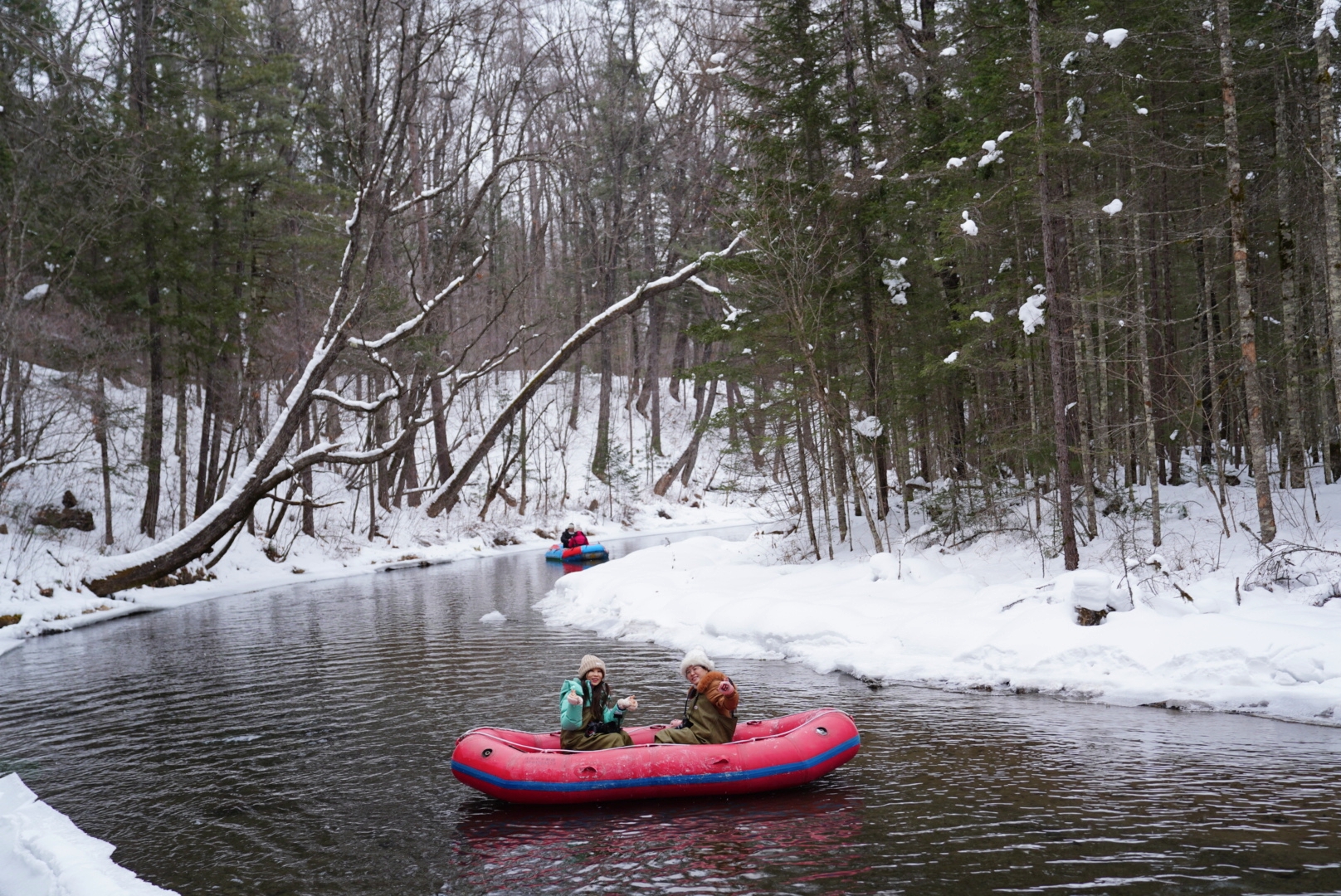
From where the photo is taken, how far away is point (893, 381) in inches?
665

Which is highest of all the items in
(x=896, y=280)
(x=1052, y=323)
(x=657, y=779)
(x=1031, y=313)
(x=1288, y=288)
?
(x=896, y=280)

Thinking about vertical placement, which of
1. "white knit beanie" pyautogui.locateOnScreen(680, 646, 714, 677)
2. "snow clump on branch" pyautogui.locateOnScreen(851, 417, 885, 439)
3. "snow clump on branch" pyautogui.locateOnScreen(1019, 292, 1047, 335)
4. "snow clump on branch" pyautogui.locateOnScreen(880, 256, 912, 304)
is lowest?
"white knit beanie" pyautogui.locateOnScreen(680, 646, 714, 677)

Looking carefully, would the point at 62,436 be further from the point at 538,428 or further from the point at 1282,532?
the point at 1282,532

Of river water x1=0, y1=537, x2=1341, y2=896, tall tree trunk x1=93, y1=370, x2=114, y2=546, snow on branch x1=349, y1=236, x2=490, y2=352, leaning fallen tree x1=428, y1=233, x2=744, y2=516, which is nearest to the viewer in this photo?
river water x1=0, y1=537, x2=1341, y2=896

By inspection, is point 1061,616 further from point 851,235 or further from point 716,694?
point 851,235

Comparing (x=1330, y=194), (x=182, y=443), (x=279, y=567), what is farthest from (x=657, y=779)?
(x=182, y=443)

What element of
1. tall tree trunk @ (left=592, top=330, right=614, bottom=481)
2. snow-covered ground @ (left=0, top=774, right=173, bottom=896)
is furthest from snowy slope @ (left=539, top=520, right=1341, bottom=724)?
tall tree trunk @ (left=592, top=330, right=614, bottom=481)

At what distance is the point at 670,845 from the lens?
20.1 feet

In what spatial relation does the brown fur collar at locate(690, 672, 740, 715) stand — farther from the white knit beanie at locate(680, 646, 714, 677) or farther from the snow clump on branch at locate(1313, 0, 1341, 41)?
the snow clump on branch at locate(1313, 0, 1341, 41)

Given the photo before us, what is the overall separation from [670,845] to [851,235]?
13707 mm

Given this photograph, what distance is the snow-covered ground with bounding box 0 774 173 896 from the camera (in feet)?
18.1

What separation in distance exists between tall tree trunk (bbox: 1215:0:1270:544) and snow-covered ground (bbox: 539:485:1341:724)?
83 centimetres

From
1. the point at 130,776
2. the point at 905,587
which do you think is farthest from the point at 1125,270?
the point at 130,776

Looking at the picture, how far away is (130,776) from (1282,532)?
49.2 ft
